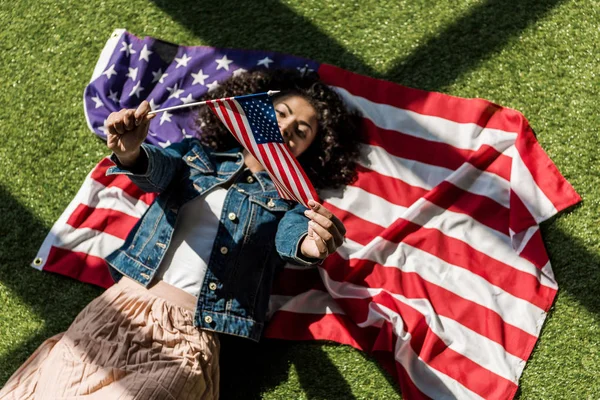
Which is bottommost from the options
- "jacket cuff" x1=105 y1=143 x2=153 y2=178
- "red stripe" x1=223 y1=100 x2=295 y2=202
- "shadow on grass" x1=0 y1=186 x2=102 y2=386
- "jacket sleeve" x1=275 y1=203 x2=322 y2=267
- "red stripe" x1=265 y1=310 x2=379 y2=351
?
"red stripe" x1=265 y1=310 x2=379 y2=351

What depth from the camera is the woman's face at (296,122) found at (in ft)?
9.63

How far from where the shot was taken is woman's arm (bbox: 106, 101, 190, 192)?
248 centimetres

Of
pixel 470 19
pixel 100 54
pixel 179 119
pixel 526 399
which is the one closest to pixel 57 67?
pixel 100 54

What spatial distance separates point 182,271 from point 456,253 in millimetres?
1342

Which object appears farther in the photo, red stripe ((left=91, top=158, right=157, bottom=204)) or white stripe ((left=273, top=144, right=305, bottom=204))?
red stripe ((left=91, top=158, right=157, bottom=204))

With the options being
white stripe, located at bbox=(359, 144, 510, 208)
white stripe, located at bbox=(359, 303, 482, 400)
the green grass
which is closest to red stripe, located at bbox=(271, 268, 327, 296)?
the green grass

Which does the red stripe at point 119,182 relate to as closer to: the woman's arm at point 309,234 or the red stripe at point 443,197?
the woman's arm at point 309,234

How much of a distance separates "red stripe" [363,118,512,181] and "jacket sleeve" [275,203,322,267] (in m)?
0.74

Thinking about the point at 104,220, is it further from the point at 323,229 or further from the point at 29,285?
the point at 323,229

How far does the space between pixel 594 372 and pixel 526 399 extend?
0.33 m

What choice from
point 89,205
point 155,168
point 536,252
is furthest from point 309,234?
point 89,205

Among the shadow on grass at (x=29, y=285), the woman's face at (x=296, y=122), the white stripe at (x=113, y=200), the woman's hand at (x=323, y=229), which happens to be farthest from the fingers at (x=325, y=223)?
the shadow on grass at (x=29, y=285)

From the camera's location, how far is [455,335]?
3.01 meters

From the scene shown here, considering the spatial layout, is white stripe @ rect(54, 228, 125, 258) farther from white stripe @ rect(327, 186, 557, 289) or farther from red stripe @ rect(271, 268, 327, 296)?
white stripe @ rect(327, 186, 557, 289)
